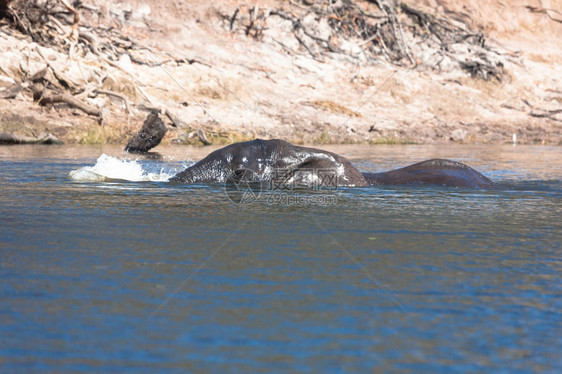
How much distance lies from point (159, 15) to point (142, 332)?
74.7ft

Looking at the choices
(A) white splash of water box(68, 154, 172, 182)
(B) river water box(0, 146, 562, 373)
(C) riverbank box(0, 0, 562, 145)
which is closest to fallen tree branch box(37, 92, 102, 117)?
(C) riverbank box(0, 0, 562, 145)

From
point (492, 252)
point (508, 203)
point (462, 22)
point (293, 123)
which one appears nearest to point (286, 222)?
point (492, 252)

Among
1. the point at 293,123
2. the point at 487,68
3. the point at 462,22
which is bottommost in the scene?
the point at 293,123

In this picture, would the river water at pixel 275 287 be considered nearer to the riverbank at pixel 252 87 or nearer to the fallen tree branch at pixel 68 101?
the fallen tree branch at pixel 68 101

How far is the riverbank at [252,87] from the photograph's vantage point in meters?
17.7

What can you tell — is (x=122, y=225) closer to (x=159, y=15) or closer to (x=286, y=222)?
(x=286, y=222)

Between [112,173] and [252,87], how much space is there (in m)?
13.9

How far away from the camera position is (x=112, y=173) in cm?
804

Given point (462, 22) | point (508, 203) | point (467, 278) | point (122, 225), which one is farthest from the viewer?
point (462, 22)

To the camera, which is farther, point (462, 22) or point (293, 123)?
point (462, 22)

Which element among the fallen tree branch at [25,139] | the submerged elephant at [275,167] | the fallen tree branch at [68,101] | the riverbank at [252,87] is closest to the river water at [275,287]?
the submerged elephant at [275,167]

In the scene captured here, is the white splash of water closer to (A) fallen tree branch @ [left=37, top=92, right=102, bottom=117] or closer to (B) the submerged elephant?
(B) the submerged elephant

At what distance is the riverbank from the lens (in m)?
17.7

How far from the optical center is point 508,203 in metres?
6.33
